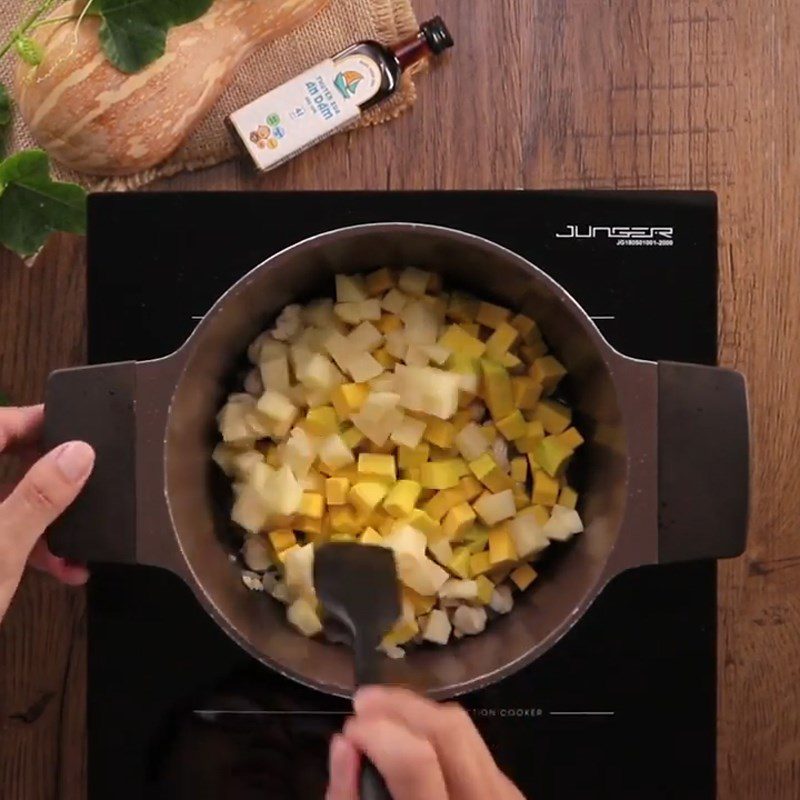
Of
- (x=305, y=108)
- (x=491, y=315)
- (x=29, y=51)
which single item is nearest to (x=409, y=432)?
(x=491, y=315)

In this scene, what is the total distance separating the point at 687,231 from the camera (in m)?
0.84

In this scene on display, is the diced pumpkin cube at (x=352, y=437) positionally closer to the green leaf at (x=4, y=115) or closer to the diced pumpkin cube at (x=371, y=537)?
the diced pumpkin cube at (x=371, y=537)

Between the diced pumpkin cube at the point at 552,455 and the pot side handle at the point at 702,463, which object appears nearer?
the pot side handle at the point at 702,463

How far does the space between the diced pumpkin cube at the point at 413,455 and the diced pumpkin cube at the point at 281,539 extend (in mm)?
107

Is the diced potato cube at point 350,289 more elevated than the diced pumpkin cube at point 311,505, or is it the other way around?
the diced potato cube at point 350,289

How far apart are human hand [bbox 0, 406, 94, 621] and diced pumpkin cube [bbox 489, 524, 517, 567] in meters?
0.32

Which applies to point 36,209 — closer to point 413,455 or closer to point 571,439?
point 413,455

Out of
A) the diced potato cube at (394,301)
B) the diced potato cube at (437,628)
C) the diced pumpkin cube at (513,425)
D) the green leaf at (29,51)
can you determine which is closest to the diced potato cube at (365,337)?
the diced potato cube at (394,301)

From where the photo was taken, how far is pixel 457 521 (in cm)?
76

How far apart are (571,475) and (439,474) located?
0.38ft

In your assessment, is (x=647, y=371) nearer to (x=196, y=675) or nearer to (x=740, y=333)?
(x=740, y=333)

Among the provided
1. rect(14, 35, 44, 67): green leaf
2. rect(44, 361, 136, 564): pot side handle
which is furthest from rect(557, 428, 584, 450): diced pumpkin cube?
rect(14, 35, 44, 67): green leaf

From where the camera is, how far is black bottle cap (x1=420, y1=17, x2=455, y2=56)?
899mm

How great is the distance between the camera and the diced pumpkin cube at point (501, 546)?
0.76m
